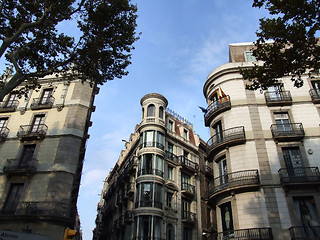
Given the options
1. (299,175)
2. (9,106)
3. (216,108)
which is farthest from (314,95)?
(9,106)

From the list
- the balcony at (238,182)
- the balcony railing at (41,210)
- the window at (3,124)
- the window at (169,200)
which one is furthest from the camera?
the window at (169,200)

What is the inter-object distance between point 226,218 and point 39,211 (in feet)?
48.2

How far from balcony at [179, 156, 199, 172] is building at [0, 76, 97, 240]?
40.6 ft

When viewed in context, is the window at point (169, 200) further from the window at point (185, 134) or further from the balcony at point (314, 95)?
the balcony at point (314, 95)

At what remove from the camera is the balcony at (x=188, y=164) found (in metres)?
31.7

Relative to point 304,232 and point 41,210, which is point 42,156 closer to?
point 41,210

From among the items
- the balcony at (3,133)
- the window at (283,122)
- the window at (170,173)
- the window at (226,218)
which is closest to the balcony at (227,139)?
the window at (283,122)

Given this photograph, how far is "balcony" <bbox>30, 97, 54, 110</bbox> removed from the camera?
2698cm

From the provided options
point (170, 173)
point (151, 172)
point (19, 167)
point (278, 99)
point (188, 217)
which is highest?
point (278, 99)

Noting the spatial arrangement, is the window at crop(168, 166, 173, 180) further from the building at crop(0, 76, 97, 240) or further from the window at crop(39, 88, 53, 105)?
the window at crop(39, 88, 53, 105)

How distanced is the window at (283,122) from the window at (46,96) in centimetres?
2234

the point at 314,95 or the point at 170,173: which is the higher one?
the point at 314,95

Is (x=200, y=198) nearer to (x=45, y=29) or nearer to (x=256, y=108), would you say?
(x=256, y=108)

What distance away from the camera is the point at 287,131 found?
21.1 metres
